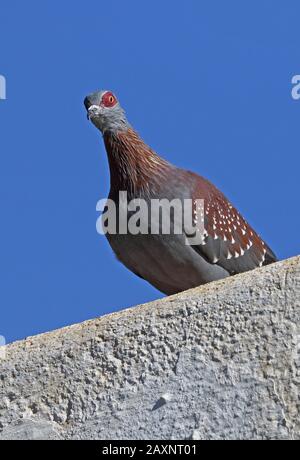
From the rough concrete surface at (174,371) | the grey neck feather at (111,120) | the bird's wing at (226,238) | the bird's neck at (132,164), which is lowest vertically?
the rough concrete surface at (174,371)

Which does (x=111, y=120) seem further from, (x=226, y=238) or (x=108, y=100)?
(x=226, y=238)

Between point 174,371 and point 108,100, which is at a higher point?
point 108,100

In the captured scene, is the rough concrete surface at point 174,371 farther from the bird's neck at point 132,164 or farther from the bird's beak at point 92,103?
the bird's beak at point 92,103

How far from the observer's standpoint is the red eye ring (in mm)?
8438

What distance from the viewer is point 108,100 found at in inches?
334

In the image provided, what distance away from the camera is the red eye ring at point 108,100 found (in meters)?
8.44

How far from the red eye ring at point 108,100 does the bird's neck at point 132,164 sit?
22 centimetres

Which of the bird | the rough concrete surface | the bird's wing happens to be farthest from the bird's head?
the rough concrete surface

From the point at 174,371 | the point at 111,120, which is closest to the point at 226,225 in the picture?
the point at 111,120

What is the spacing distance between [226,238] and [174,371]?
11.9ft

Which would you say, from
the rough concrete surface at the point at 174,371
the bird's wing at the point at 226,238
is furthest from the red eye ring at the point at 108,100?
the rough concrete surface at the point at 174,371

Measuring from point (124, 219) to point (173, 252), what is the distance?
0.44m

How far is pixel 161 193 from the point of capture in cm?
784
